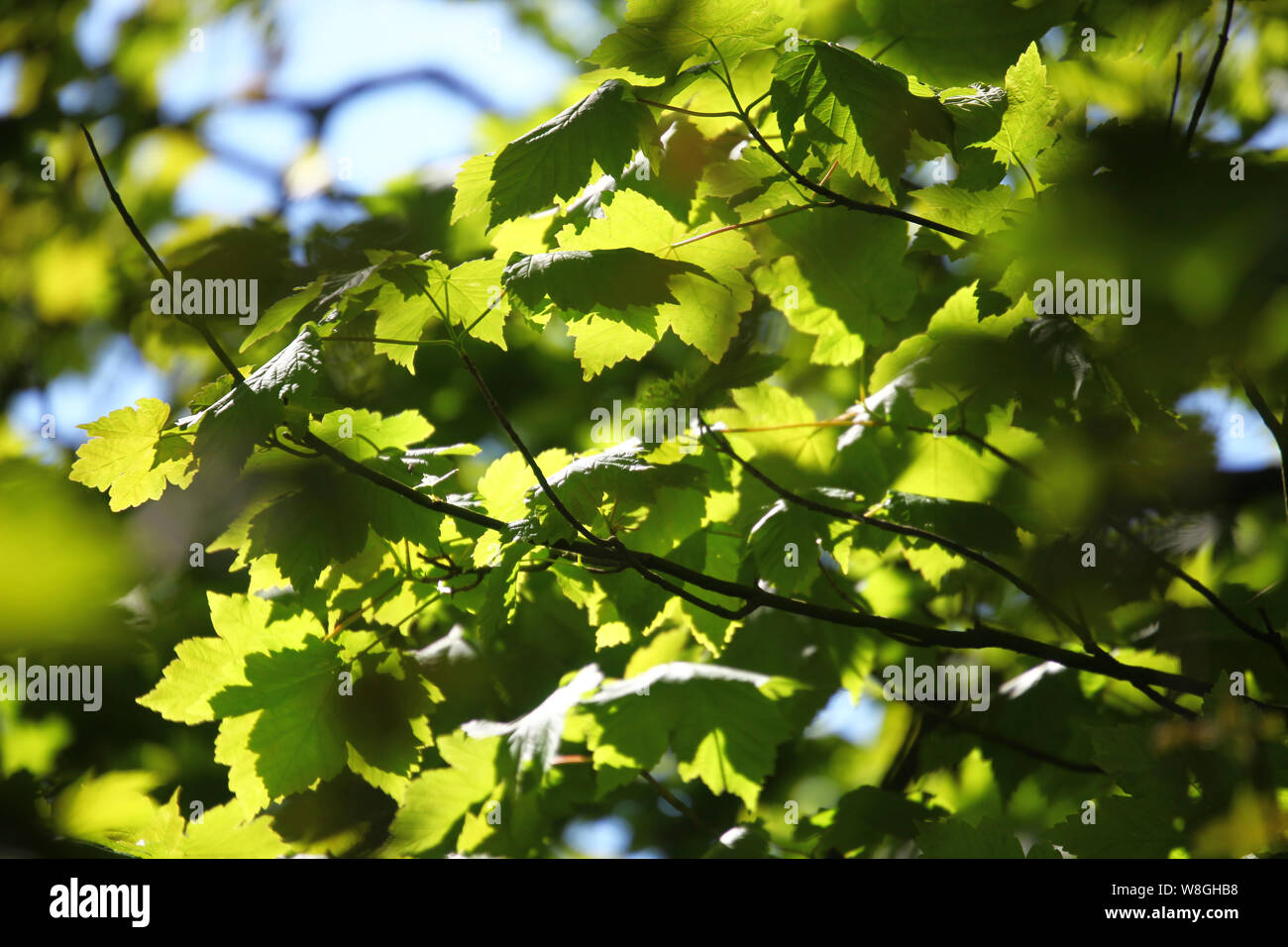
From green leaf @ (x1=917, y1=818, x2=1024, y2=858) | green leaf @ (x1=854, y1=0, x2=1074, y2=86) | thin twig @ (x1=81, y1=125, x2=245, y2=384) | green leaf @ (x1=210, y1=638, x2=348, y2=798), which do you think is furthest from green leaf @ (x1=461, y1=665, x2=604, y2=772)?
green leaf @ (x1=854, y1=0, x2=1074, y2=86)

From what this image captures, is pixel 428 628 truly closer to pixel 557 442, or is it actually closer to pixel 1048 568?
pixel 557 442

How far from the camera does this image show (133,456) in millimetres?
1341

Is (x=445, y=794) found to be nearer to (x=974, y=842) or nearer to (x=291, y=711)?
(x=291, y=711)

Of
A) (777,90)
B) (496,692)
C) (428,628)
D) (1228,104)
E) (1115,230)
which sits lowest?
(496,692)

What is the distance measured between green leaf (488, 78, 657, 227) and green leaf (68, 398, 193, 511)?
1.94 ft

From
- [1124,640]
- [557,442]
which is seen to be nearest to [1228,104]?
[1124,640]

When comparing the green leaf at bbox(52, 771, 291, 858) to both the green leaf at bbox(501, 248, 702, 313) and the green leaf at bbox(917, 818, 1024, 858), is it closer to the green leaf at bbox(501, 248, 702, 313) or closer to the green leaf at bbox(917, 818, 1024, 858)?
the green leaf at bbox(501, 248, 702, 313)

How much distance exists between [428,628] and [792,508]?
1285 mm

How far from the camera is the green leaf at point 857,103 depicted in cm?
116

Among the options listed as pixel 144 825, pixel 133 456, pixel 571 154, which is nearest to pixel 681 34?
pixel 571 154

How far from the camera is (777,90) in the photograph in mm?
1188

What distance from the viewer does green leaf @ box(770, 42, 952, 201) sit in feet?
3.79

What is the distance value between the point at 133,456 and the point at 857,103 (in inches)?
46.3

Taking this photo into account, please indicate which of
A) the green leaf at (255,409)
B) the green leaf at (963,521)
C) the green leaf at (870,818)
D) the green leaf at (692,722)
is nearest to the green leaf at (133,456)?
the green leaf at (255,409)
